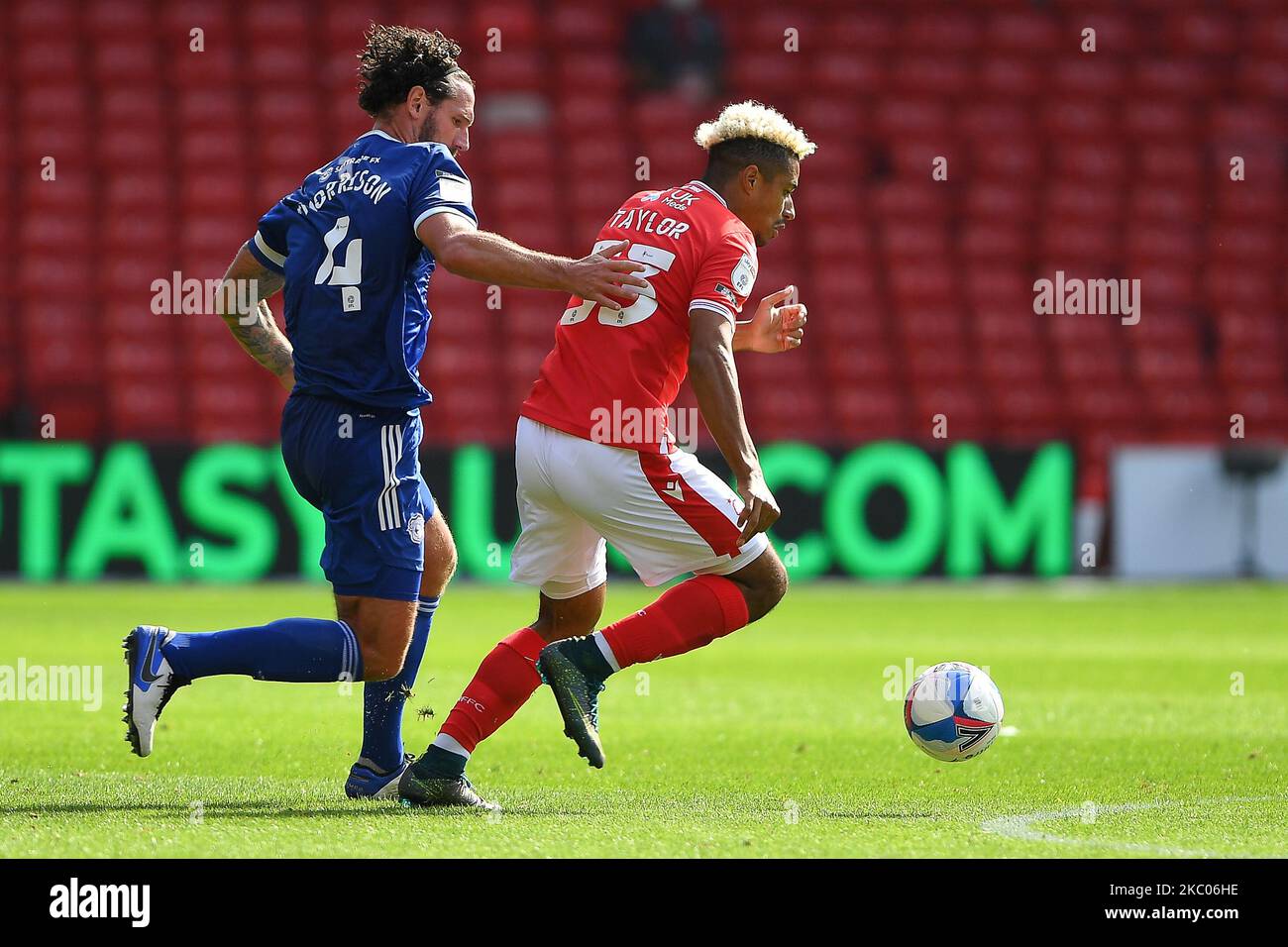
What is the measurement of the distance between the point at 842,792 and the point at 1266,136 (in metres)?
17.5

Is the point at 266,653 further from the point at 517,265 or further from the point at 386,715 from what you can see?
the point at 517,265

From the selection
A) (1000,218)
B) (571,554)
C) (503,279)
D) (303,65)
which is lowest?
(571,554)

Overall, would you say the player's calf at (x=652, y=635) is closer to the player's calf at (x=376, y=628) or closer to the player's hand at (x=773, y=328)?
the player's calf at (x=376, y=628)

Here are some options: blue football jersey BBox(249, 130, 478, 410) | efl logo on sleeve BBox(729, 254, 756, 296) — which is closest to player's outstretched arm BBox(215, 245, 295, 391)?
blue football jersey BBox(249, 130, 478, 410)

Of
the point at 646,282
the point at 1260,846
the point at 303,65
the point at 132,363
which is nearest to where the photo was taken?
the point at 1260,846

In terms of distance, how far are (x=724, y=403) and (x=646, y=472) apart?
32cm

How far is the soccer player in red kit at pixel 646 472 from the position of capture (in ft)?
15.9

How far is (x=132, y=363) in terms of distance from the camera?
664 inches

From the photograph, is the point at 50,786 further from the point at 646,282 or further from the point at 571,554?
the point at 646,282

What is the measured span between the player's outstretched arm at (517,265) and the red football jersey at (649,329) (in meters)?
0.19

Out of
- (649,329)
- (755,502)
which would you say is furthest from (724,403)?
(649,329)

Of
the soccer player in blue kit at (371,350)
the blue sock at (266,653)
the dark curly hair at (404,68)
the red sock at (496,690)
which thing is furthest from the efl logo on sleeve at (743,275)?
the blue sock at (266,653)

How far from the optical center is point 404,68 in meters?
5.05

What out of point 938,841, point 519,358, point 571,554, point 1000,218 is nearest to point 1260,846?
point 938,841
